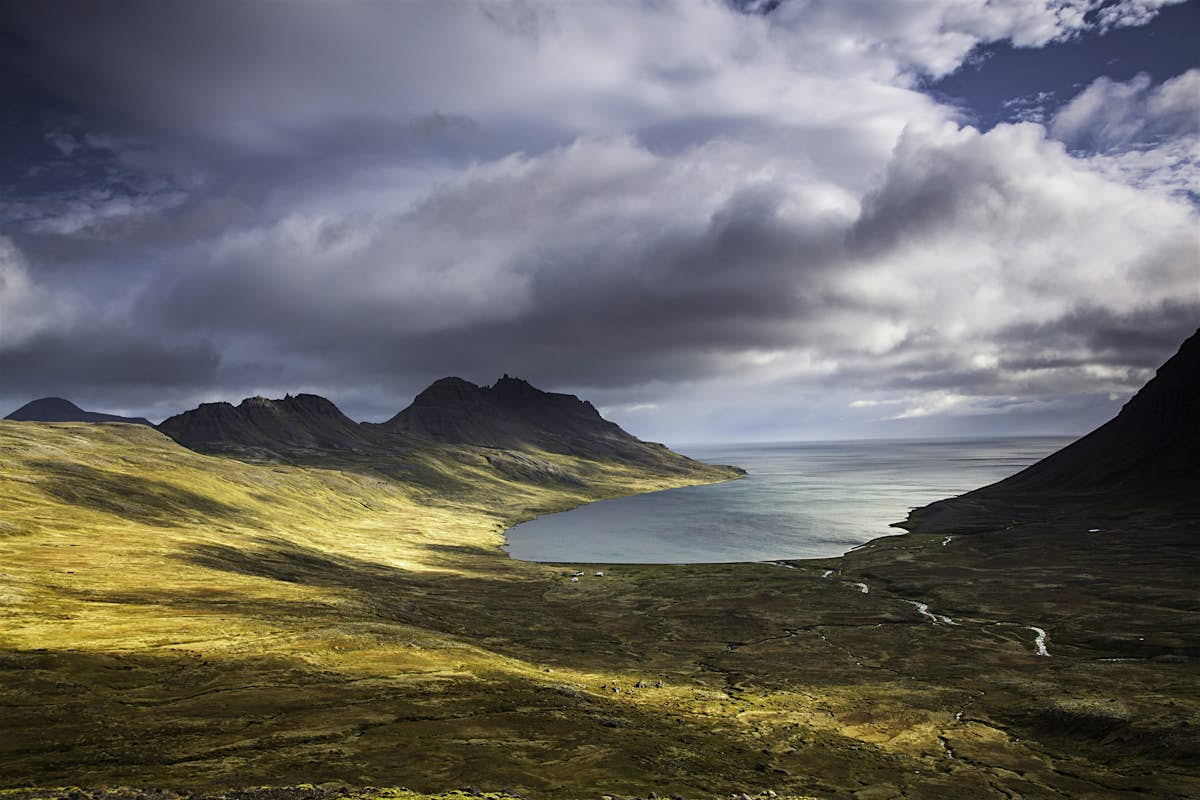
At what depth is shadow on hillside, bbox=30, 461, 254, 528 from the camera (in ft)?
516

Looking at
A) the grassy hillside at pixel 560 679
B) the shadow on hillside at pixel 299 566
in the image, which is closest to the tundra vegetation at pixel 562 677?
the grassy hillside at pixel 560 679

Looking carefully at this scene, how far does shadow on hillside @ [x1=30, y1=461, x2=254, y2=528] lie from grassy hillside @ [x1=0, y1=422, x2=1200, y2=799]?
1258cm

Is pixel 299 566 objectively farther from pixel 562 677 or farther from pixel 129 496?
pixel 562 677

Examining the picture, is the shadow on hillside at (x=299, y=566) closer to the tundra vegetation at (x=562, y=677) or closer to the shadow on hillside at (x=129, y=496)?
the tundra vegetation at (x=562, y=677)

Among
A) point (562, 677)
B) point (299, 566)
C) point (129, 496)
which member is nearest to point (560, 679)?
point (562, 677)

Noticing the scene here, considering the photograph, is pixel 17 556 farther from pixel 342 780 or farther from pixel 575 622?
pixel 342 780

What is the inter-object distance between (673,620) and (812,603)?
1224 inches

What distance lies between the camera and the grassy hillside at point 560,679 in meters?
39.2

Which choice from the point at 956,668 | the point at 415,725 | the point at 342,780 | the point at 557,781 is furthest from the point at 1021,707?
the point at 342,780

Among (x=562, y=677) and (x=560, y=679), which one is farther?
(x=562, y=677)

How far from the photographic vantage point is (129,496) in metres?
170

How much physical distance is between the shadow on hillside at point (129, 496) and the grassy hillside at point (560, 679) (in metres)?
12.6

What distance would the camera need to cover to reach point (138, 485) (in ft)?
587

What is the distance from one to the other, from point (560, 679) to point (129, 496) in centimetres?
16101
